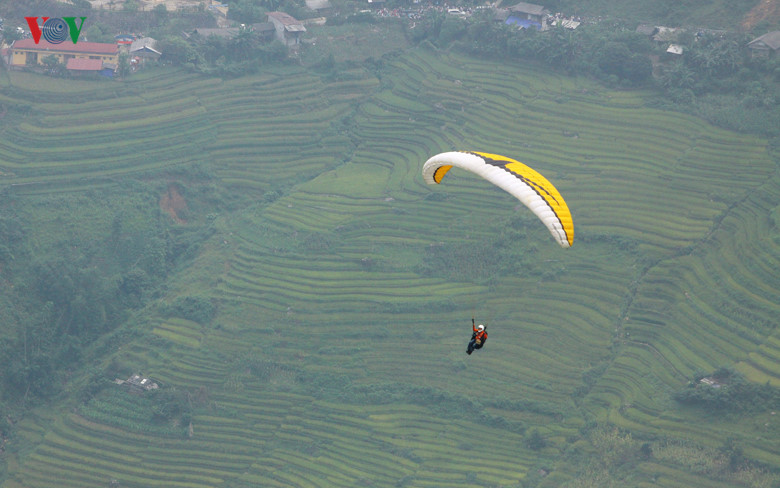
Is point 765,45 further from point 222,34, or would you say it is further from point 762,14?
point 222,34

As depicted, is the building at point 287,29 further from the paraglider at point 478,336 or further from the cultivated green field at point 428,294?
the paraglider at point 478,336

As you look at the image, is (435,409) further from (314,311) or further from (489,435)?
(314,311)

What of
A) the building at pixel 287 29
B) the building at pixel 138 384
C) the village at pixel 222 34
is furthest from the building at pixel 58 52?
the building at pixel 138 384

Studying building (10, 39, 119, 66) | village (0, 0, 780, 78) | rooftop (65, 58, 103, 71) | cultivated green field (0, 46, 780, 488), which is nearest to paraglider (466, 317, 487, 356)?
cultivated green field (0, 46, 780, 488)

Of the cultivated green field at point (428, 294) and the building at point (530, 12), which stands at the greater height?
the building at point (530, 12)

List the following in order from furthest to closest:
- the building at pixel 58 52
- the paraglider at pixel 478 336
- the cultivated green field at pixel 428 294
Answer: the building at pixel 58 52, the cultivated green field at pixel 428 294, the paraglider at pixel 478 336

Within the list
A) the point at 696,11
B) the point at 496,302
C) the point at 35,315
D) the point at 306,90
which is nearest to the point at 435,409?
the point at 496,302

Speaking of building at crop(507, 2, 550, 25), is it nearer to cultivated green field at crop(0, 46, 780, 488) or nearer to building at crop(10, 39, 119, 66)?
cultivated green field at crop(0, 46, 780, 488)

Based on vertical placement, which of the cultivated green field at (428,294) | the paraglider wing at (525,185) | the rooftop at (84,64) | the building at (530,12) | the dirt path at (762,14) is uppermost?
the dirt path at (762,14)

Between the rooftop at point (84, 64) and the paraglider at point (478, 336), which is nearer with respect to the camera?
the paraglider at point (478, 336)
